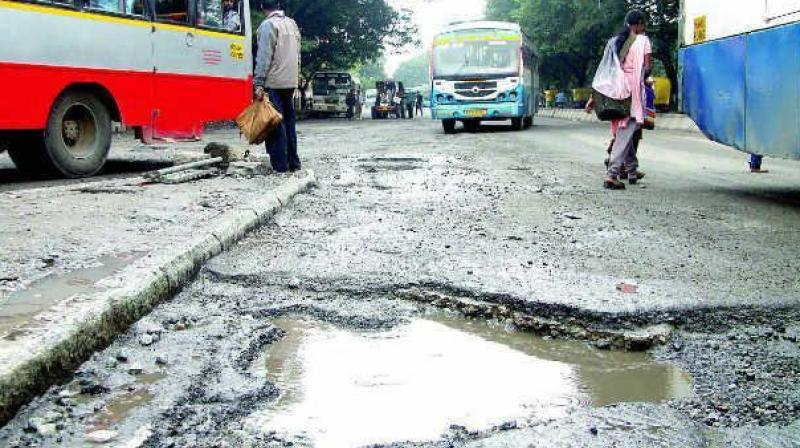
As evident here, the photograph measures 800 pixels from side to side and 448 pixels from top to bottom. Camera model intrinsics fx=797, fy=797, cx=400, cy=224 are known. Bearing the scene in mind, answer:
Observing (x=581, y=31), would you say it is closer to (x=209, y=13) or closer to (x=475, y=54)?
(x=475, y=54)

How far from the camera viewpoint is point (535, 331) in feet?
11.1

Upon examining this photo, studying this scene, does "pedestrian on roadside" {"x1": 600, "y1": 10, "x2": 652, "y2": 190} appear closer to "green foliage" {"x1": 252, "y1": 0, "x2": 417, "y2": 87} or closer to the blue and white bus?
the blue and white bus

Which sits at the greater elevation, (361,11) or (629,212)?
(361,11)

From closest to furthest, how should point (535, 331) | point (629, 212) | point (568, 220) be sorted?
point (535, 331) → point (568, 220) → point (629, 212)

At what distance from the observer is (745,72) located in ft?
22.9

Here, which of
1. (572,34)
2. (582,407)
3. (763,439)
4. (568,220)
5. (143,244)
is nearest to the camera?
(763,439)

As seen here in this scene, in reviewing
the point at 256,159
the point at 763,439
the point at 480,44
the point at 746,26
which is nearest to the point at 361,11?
the point at 480,44

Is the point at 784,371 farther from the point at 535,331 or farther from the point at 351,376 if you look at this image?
the point at 351,376

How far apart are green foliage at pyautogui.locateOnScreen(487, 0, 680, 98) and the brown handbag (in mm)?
24817

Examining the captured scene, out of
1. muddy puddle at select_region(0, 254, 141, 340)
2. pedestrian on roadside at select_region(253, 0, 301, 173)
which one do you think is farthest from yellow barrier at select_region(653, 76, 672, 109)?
muddy puddle at select_region(0, 254, 141, 340)

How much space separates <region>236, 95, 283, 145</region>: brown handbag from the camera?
8039mm

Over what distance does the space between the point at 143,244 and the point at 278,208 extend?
195 cm

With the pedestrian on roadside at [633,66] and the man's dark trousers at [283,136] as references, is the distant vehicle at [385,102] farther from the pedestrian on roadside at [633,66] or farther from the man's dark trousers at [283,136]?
the pedestrian on roadside at [633,66]

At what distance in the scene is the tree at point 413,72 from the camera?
168250mm
